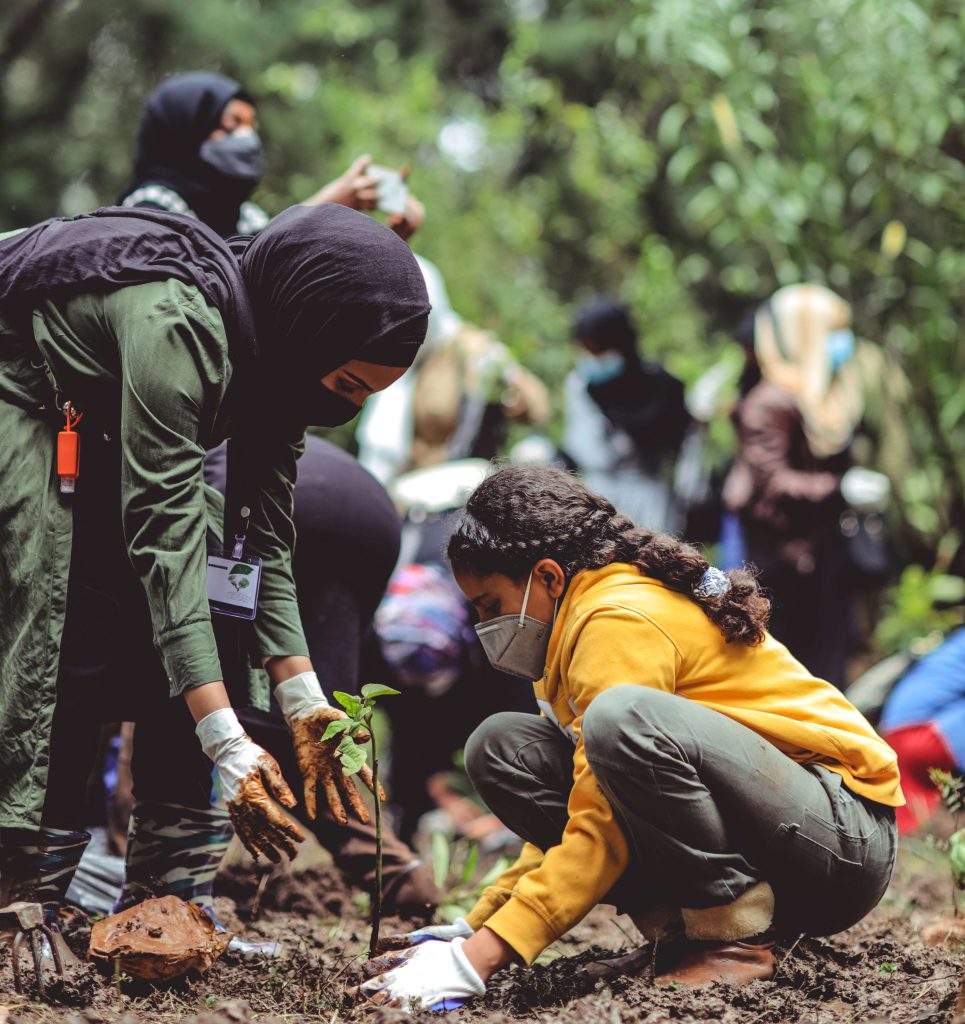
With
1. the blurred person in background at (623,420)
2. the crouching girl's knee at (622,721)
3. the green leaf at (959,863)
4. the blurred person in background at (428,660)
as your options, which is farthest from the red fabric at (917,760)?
the crouching girl's knee at (622,721)

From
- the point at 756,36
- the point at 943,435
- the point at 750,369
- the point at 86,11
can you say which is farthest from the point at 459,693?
the point at 86,11

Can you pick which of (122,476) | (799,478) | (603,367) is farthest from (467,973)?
(603,367)

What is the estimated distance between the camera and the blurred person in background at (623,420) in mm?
5434

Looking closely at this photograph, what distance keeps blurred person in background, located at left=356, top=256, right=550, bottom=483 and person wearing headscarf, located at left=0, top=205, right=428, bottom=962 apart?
2480 millimetres

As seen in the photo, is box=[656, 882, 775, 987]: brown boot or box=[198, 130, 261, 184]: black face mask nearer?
box=[656, 882, 775, 987]: brown boot

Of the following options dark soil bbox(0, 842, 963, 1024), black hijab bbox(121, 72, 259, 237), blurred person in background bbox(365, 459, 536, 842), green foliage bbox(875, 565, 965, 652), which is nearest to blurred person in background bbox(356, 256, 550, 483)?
blurred person in background bbox(365, 459, 536, 842)

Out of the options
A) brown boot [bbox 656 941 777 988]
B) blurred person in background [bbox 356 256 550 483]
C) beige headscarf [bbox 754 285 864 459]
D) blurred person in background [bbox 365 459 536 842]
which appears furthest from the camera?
beige headscarf [bbox 754 285 864 459]

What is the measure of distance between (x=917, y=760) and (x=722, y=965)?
2296 millimetres

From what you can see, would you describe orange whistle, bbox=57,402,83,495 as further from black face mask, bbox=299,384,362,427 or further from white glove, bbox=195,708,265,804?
white glove, bbox=195,708,265,804

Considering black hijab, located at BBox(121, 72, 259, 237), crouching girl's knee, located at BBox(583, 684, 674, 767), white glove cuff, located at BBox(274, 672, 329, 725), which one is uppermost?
black hijab, located at BBox(121, 72, 259, 237)

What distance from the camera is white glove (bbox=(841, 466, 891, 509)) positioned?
5.68 metres

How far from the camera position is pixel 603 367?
564cm

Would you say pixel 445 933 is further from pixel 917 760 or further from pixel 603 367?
pixel 603 367

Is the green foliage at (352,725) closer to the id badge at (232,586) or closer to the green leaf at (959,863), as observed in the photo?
the id badge at (232,586)
